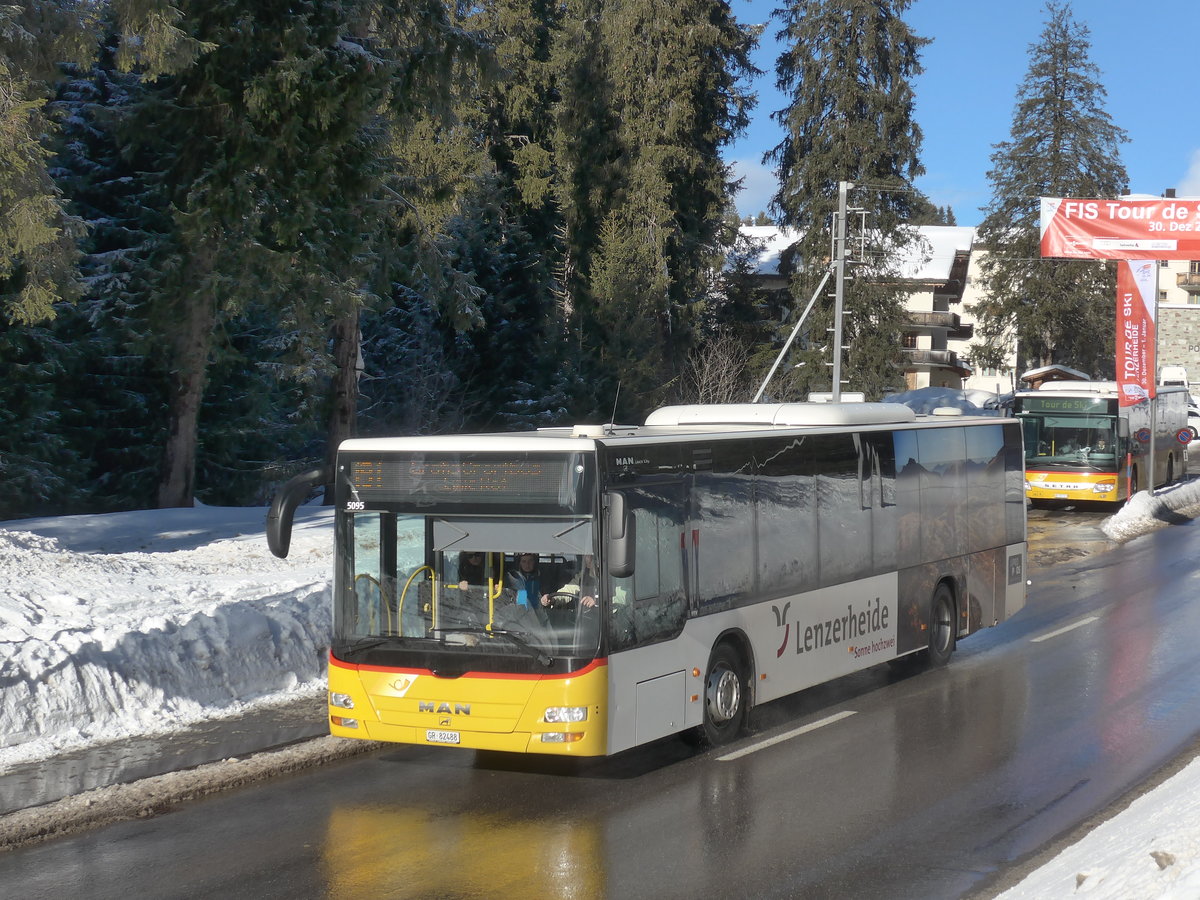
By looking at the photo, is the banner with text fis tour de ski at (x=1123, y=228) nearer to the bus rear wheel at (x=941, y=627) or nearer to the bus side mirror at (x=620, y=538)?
the bus rear wheel at (x=941, y=627)

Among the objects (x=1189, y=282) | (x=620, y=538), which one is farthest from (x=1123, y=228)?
(x=1189, y=282)

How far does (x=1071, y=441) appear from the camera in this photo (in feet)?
114

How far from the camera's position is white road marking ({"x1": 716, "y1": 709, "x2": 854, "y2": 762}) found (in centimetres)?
1033

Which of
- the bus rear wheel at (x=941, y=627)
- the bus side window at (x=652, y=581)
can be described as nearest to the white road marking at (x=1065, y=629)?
the bus rear wheel at (x=941, y=627)

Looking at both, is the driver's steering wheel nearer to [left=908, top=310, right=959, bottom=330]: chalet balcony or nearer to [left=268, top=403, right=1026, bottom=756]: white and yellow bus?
[left=268, top=403, right=1026, bottom=756]: white and yellow bus

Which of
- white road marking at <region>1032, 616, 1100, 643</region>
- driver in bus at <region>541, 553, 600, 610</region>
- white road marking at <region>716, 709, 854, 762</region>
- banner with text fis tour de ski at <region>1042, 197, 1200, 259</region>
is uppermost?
banner with text fis tour de ski at <region>1042, 197, 1200, 259</region>

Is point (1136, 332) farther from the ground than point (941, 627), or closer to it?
farther from the ground

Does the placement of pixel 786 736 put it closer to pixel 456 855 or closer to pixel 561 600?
pixel 561 600

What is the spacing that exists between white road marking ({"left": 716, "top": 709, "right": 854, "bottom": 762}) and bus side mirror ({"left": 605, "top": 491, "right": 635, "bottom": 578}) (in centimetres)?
224

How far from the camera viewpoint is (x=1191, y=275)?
361ft

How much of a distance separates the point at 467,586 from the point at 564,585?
713 mm

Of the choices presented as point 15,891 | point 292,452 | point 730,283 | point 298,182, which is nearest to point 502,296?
point 292,452

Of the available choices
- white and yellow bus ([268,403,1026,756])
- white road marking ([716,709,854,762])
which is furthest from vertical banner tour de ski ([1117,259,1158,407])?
white and yellow bus ([268,403,1026,756])

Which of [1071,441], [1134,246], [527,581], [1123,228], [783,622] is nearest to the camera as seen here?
[527,581]
